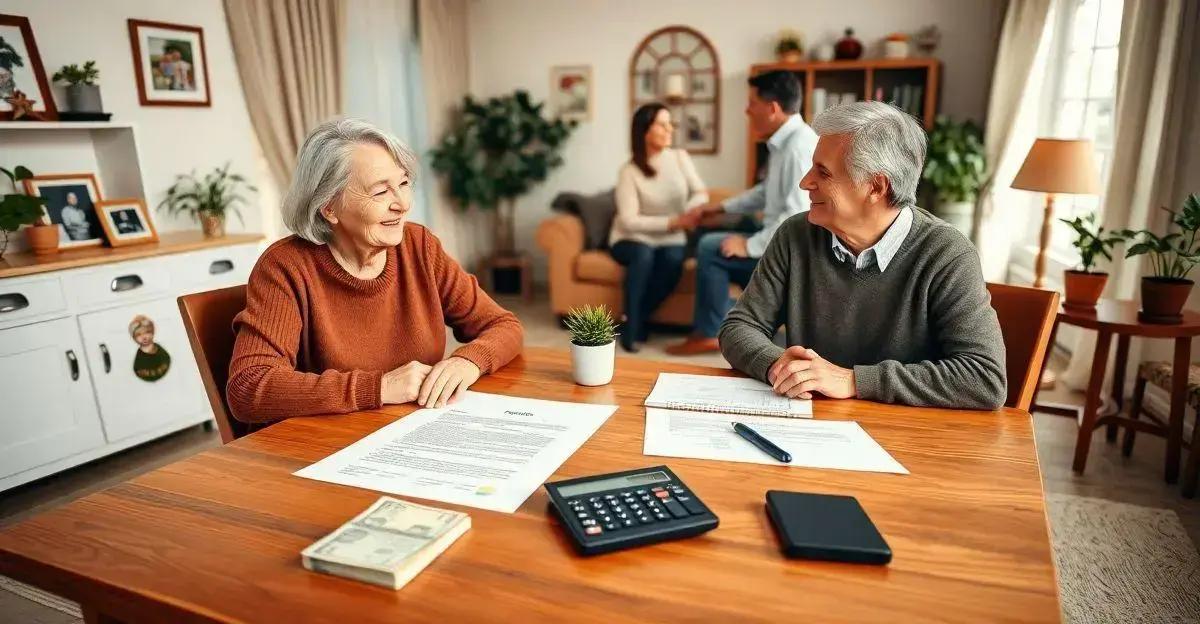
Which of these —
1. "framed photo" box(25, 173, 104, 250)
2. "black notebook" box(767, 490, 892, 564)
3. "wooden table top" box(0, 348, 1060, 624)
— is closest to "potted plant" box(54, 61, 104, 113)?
"framed photo" box(25, 173, 104, 250)

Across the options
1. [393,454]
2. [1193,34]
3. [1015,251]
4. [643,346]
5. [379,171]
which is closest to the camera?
[393,454]

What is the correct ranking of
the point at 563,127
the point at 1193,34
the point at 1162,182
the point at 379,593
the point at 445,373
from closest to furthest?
the point at 379,593
the point at 445,373
the point at 1193,34
the point at 1162,182
the point at 563,127

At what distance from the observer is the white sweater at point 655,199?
4039mm

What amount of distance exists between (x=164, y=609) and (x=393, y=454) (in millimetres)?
344

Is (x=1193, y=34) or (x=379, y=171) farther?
(x=1193, y=34)

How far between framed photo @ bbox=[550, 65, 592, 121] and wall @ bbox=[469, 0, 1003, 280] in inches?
2.1

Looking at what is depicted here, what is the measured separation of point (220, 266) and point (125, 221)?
371 millimetres

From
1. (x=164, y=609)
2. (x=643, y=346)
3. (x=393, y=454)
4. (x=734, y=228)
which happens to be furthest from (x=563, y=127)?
(x=164, y=609)

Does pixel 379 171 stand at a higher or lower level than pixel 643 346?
higher

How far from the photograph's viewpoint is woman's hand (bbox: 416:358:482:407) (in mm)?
1185

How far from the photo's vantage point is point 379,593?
2.22 feet

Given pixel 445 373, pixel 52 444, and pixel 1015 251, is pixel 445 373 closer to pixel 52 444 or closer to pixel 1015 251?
pixel 52 444

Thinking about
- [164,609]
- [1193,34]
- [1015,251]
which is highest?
[1193,34]

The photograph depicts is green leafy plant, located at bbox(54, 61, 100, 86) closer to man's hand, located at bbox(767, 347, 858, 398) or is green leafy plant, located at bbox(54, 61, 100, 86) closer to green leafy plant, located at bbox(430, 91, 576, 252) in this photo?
green leafy plant, located at bbox(430, 91, 576, 252)
